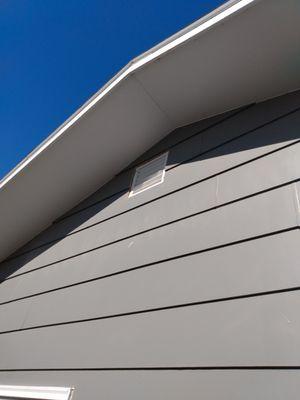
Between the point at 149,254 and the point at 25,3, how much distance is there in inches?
171

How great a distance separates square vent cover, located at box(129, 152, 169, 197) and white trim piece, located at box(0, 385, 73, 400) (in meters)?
1.33

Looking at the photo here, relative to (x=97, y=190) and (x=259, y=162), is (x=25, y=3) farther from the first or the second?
(x=259, y=162)

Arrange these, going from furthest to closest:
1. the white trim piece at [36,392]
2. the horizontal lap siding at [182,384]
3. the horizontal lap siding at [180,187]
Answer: the horizontal lap siding at [180,187]
the white trim piece at [36,392]
the horizontal lap siding at [182,384]

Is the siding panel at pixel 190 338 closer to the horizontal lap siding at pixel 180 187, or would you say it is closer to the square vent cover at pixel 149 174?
the horizontal lap siding at pixel 180 187

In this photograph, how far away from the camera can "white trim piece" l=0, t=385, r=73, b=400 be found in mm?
1522

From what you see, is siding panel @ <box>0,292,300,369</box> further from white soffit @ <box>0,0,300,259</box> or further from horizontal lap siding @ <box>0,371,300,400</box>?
white soffit @ <box>0,0,300,259</box>

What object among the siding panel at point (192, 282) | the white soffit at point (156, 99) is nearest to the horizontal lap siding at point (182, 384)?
the siding panel at point (192, 282)

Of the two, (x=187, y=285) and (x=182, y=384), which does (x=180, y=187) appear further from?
(x=182, y=384)

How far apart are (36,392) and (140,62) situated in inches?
85.3

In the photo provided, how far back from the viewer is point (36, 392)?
5.55 feet

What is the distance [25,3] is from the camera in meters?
4.15

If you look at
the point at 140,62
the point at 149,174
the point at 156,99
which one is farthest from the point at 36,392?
the point at 140,62

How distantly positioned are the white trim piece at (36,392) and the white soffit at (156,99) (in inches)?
58.9

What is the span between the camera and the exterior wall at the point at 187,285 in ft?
3.44
